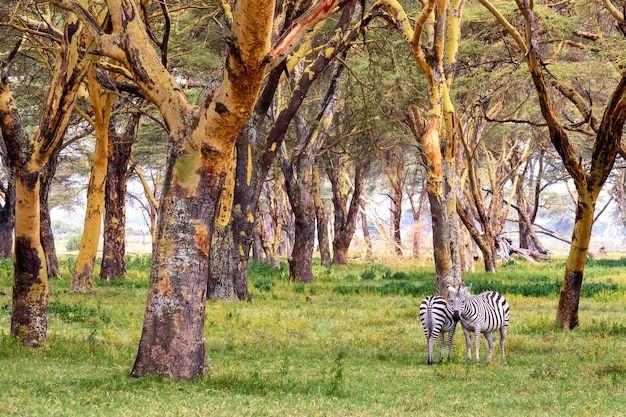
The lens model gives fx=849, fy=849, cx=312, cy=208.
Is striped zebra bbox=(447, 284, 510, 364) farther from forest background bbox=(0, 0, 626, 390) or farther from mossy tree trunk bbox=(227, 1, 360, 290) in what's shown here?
mossy tree trunk bbox=(227, 1, 360, 290)

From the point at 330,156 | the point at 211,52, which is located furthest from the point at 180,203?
the point at 330,156

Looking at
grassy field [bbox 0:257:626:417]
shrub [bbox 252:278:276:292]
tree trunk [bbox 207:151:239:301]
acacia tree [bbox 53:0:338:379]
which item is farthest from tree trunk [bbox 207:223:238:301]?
acacia tree [bbox 53:0:338:379]

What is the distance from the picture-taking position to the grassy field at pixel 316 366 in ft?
25.8

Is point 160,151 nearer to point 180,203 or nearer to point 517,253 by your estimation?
point 517,253

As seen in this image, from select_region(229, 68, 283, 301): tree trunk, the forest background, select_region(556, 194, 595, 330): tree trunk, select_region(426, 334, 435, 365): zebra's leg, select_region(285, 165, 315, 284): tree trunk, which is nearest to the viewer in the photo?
the forest background

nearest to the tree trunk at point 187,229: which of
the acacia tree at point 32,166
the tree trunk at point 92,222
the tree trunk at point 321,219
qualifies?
the acacia tree at point 32,166

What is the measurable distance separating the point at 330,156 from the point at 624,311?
2110cm

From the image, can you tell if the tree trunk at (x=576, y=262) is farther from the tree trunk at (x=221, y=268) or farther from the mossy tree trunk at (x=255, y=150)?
the tree trunk at (x=221, y=268)

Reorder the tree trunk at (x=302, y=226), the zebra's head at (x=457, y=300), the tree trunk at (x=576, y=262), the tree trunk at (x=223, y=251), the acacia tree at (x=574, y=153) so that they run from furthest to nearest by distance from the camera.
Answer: the tree trunk at (x=302, y=226)
the tree trunk at (x=223, y=251)
the tree trunk at (x=576, y=262)
the acacia tree at (x=574, y=153)
the zebra's head at (x=457, y=300)

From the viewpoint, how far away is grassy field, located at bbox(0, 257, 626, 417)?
25.8ft

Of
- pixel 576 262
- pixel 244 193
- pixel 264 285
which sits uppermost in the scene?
pixel 244 193

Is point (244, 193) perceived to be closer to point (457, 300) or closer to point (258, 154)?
point (258, 154)

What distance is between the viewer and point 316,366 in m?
10.9

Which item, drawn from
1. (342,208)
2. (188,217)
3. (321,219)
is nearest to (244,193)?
(188,217)
